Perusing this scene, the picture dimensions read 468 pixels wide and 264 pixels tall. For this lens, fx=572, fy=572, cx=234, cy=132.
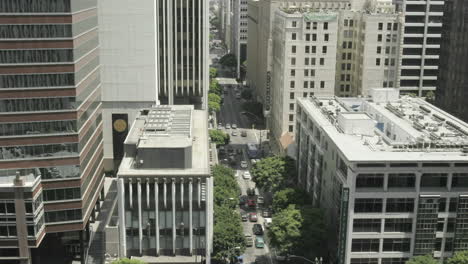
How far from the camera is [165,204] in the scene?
9006 cm

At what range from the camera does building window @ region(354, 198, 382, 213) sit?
9219 cm

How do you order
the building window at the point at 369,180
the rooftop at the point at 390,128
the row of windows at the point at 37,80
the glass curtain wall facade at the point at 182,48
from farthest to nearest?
the glass curtain wall facade at the point at 182,48 → the rooftop at the point at 390,128 → the building window at the point at 369,180 → the row of windows at the point at 37,80

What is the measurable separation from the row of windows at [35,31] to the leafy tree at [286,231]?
161ft

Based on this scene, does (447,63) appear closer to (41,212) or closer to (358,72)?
(358,72)

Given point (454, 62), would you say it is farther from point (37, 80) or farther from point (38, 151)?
point (38, 151)

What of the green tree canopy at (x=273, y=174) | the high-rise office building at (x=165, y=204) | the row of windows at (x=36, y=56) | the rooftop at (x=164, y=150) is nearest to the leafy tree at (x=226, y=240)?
the high-rise office building at (x=165, y=204)

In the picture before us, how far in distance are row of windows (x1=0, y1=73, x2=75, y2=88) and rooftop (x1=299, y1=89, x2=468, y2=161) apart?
46657 mm

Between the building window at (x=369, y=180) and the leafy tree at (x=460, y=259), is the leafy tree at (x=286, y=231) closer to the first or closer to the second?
the building window at (x=369, y=180)

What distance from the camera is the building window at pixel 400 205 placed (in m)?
92.4

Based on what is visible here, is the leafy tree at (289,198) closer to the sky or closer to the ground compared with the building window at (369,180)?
closer to the ground

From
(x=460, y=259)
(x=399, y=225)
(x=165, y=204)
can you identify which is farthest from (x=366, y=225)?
(x=165, y=204)

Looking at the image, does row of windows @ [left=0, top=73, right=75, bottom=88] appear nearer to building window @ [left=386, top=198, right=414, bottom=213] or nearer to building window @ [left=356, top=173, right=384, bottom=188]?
building window @ [left=356, top=173, right=384, bottom=188]

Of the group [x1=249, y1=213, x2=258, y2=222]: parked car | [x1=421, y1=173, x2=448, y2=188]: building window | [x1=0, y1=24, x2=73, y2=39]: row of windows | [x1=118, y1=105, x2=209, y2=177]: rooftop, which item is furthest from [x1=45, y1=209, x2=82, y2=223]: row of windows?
[x1=421, y1=173, x2=448, y2=188]: building window

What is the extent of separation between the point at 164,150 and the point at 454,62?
3684 inches
